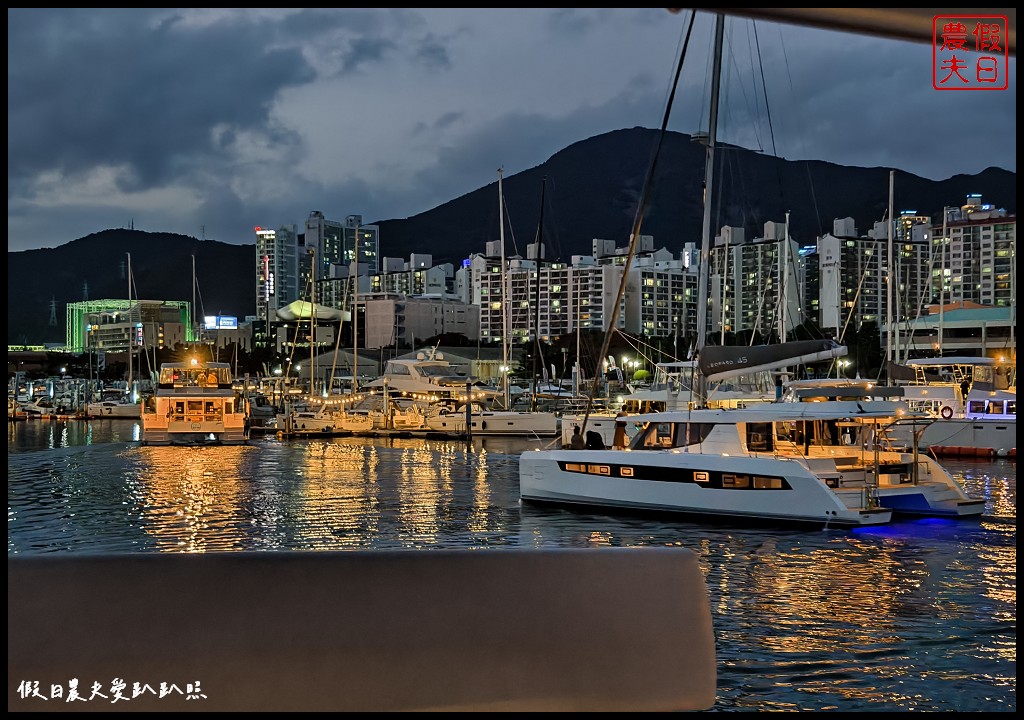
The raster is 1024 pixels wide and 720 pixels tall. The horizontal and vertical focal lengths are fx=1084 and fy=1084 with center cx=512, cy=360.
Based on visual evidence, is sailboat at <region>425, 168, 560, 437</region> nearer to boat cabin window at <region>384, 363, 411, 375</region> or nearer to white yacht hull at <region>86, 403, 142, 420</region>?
boat cabin window at <region>384, 363, 411, 375</region>

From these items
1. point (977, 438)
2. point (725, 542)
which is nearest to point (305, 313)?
point (977, 438)

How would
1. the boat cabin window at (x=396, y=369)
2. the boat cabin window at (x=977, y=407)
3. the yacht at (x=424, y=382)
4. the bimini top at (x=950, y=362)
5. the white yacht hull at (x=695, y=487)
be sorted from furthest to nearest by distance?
1. the boat cabin window at (x=396, y=369)
2. the yacht at (x=424, y=382)
3. the bimini top at (x=950, y=362)
4. the boat cabin window at (x=977, y=407)
5. the white yacht hull at (x=695, y=487)

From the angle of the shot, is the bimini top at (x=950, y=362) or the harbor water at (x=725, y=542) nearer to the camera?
the harbor water at (x=725, y=542)

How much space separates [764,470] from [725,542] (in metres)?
1.57

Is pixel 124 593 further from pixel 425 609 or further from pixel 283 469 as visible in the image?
pixel 283 469

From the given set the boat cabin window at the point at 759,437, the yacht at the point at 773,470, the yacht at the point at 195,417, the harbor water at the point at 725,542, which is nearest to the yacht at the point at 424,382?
the yacht at the point at 195,417

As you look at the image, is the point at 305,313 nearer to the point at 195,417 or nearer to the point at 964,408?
the point at 195,417

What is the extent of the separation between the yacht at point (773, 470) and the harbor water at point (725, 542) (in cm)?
33

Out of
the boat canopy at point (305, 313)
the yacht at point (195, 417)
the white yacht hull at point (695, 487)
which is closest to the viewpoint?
the white yacht hull at point (695, 487)

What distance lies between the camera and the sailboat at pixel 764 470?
15734mm

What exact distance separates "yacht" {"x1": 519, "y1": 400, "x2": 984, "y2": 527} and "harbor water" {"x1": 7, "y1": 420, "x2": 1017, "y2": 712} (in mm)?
326

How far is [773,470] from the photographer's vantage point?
624 inches

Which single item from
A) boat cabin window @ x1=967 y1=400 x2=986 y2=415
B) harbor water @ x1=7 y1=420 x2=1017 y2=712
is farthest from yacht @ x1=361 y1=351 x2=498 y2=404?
boat cabin window @ x1=967 y1=400 x2=986 y2=415

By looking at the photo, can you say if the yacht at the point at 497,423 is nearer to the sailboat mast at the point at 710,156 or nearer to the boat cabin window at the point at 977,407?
the boat cabin window at the point at 977,407
